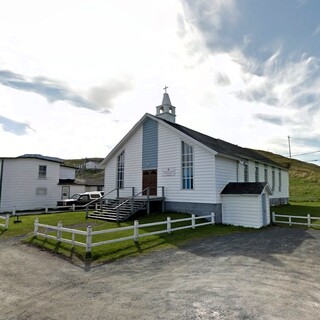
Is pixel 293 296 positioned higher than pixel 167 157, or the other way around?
pixel 167 157

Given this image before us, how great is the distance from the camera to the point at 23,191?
28.4 m

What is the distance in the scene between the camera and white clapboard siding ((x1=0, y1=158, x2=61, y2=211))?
27.6m

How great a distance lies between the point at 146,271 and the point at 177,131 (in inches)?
531

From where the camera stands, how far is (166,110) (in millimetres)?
25312

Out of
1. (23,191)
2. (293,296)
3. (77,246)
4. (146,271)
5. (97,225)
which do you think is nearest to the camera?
(293,296)

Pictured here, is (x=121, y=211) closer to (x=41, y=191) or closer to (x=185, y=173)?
(x=185, y=173)

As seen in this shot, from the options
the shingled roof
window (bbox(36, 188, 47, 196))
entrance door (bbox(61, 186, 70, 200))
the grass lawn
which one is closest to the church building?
the shingled roof

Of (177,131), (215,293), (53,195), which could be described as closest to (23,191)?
(53,195)

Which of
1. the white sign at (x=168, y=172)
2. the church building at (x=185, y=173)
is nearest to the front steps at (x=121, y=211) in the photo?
the church building at (x=185, y=173)

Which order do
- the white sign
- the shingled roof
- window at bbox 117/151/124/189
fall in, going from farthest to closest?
window at bbox 117/151/124/189
the white sign
the shingled roof

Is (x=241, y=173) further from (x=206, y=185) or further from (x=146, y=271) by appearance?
(x=146, y=271)

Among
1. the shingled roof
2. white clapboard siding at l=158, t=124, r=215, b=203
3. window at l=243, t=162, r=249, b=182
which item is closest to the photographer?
white clapboard siding at l=158, t=124, r=215, b=203

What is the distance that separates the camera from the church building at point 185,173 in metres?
18.3

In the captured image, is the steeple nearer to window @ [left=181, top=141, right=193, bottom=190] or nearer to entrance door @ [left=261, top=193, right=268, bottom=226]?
window @ [left=181, top=141, right=193, bottom=190]
